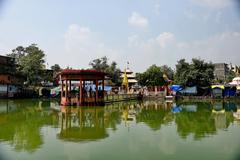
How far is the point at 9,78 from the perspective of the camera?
39.9 m

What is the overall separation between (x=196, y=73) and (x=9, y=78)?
23.0 metres

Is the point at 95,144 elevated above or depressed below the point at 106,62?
below

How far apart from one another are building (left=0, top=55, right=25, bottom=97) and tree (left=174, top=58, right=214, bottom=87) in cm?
2071

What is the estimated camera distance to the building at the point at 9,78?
3844cm

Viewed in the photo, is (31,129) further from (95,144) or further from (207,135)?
(207,135)

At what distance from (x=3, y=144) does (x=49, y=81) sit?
3965cm

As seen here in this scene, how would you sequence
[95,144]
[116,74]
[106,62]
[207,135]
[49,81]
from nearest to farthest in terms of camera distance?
[95,144] → [207,135] → [49,81] → [116,74] → [106,62]

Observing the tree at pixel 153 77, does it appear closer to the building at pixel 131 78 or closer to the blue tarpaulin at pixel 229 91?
the building at pixel 131 78

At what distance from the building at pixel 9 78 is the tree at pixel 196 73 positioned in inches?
815

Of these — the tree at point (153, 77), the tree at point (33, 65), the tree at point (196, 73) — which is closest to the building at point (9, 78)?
the tree at point (33, 65)

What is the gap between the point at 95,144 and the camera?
951 cm

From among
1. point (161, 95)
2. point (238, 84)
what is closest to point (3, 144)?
point (161, 95)

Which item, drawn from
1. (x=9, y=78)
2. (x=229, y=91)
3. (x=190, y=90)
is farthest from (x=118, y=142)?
(x=9, y=78)

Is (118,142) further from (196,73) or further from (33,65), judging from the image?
(33,65)
